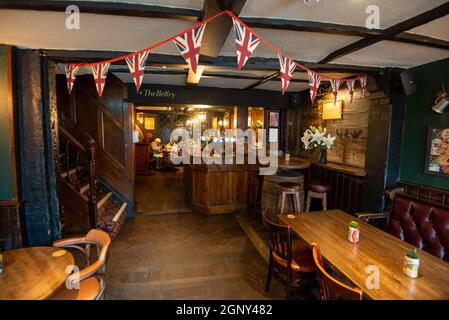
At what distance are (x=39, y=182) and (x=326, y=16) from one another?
3.31 m

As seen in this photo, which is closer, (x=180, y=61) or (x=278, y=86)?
(x=180, y=61)

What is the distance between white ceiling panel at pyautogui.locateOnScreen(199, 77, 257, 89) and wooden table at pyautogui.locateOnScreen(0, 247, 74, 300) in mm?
3550

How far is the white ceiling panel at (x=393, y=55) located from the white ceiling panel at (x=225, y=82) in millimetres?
1885

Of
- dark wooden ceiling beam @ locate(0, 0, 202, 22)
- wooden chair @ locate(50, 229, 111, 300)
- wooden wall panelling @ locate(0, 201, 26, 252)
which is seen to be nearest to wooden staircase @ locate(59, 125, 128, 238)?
wooden wall panelling @ locate(0, 201, 26, 252)

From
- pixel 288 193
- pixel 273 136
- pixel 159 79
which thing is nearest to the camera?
pixel 288 193

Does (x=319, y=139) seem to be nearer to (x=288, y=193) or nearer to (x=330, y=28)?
(x=288, y=193)

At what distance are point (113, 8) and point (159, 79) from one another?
280 centimetres

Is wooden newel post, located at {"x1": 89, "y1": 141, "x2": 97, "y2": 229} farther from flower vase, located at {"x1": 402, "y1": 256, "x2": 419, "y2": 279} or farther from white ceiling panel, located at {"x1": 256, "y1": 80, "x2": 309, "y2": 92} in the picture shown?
flower vase, located at {"x1": 402, "y1": 256, "x2": 419, "y2": 279}

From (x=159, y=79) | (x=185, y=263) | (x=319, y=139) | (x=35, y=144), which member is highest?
(x=159, y=79)

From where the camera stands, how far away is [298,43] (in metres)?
2.52

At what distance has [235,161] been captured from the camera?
488 centimetres

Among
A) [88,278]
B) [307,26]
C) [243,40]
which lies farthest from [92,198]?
[307,26]
